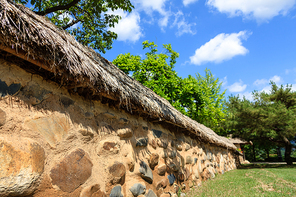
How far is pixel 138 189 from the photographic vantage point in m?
2.10

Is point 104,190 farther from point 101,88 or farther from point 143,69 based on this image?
point 143,69

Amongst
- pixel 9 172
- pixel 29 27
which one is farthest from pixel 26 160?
pixel 29 27

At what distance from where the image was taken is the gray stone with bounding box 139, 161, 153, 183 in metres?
2.27

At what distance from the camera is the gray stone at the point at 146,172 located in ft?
7.46

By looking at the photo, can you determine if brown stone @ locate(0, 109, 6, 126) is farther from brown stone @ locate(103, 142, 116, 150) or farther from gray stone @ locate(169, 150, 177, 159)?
gray stone @ locate(169, 150, 177, 159)

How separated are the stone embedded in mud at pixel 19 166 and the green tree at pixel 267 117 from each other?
43.4 ft

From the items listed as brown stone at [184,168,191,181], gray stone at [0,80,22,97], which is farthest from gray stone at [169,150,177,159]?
gray stone at [0,80,22,97]

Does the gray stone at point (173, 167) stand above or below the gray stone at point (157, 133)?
below

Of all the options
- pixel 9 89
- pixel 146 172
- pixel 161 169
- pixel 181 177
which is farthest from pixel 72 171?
pixel 181 177

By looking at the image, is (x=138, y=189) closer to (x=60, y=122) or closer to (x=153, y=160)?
(x=153, y=160)

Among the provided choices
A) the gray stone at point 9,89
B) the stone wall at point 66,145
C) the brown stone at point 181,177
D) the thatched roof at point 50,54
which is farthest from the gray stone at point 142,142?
the gray stone at point 9,89

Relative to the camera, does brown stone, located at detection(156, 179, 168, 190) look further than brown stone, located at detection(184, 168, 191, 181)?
No

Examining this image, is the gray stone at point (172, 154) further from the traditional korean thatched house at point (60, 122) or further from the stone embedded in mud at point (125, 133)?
the stone embedded in mud at point (125, 133)

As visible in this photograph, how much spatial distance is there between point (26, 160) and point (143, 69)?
7387 millimetres
